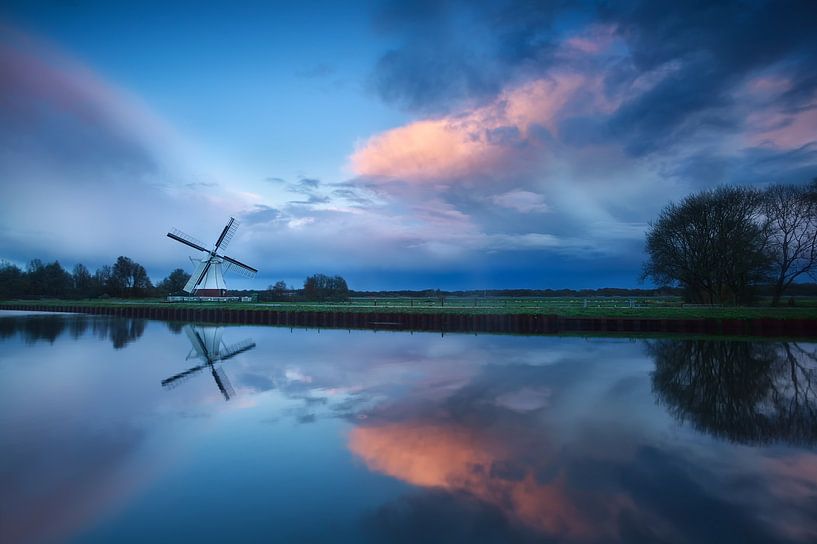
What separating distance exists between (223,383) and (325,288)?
189 feet

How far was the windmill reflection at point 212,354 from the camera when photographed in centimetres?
1554

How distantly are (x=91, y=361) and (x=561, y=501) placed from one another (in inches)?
871

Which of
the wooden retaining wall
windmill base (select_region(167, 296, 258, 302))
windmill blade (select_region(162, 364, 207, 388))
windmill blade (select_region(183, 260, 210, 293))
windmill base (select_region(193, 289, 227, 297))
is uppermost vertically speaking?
windmill blade (select_region(183, 260, 210, 293))

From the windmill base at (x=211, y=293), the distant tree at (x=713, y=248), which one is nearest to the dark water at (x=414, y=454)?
the distant tree at (x=713, y=248)

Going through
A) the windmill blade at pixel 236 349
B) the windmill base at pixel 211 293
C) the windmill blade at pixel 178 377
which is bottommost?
the windmill blade at pixel 178 377

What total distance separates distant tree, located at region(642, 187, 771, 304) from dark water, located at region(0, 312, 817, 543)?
24.9 meters

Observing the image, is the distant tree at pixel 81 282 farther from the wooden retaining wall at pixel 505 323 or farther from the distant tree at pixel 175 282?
the wooden retaining wall at pixel 505 323

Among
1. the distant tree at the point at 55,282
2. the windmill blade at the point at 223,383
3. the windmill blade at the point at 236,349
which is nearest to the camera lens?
the windmill blade at the point at 223,383

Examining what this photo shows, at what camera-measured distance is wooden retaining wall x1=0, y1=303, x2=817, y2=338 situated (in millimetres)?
27969

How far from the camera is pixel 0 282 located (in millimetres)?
111938

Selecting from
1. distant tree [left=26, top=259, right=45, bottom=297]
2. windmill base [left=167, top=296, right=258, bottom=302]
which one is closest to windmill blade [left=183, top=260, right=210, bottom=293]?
windmill base [left=167, top=296, right=258, bottom=302]

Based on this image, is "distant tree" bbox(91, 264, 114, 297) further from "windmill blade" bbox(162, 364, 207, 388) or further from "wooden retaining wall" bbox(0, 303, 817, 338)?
"windmill blade" bbox(162, 364, 207, 388)

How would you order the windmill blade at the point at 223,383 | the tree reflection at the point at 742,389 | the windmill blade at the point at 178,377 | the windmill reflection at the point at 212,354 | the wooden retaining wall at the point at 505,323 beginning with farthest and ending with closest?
1. the wooden retaining wall at the point at 505,323
2. the windmill reflection at the point at 212,354
3. the windmill blade at the point at 178,377
4. the windmill blade at the point at 223,383
5. the tree reflection at the point at 742,389

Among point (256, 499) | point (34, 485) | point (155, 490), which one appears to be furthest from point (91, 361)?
point (256, 499)
